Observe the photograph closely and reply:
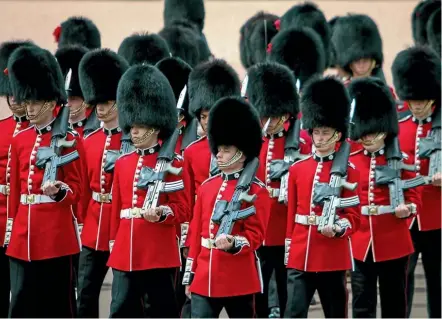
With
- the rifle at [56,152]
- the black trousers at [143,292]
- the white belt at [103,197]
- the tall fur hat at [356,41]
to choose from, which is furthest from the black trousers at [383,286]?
the tall fur hat at [356,41]

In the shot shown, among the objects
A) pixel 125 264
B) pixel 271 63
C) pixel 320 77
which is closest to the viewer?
pixel 125 264

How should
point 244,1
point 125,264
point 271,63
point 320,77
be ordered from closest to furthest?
point 125,264 < point 320,77 < point 271,63 < point 244,1

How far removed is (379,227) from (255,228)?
1104mm

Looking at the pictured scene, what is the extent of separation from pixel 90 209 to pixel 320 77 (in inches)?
55.5

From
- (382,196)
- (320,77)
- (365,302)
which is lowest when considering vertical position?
(365,302)

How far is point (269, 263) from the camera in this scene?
24.5ft

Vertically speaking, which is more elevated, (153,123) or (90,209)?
(153,123)

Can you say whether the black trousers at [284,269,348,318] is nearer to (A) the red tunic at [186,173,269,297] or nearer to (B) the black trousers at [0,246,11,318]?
(A) the red tunic at [186,173,269,297]

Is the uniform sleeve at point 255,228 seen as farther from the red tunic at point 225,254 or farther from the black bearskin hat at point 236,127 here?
→ the black bearskin hat at point 236,127

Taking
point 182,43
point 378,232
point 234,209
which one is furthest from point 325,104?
point 182,43

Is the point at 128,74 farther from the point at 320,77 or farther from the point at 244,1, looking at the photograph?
the point at 244,1

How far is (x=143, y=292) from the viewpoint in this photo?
22.1 ft

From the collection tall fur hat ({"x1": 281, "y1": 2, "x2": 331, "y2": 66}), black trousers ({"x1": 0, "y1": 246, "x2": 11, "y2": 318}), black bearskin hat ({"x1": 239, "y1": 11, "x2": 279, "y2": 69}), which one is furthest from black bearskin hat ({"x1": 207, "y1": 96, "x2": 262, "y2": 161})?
tall fur hat ({"x1": 281, "y1": 2, "x2": 331, "y2": 66})

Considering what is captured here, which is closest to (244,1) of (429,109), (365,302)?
(429,109)
